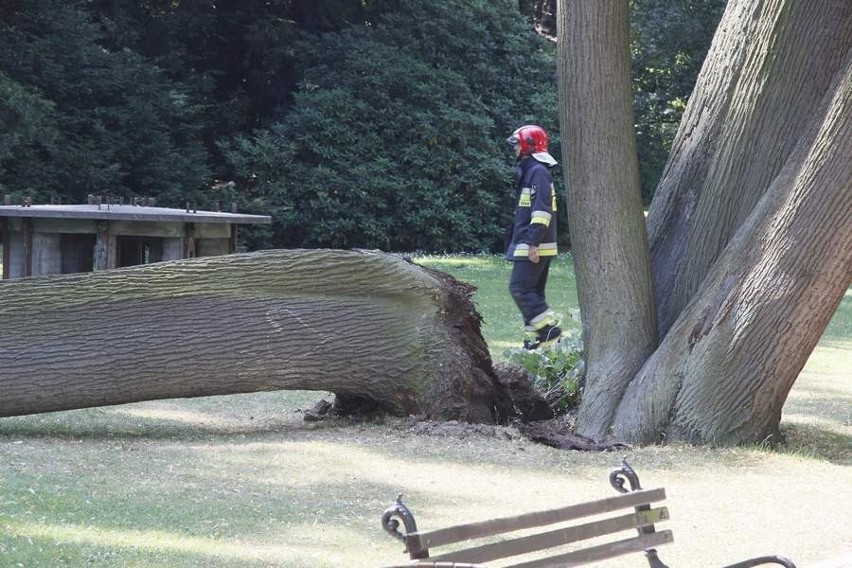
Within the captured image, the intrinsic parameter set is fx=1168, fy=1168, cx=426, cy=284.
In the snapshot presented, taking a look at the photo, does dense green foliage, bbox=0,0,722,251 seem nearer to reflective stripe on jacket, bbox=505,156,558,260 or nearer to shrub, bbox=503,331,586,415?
reflective stripe on jacket, bbox=505,156,558,260

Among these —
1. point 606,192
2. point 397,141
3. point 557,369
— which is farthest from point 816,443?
point 397,141

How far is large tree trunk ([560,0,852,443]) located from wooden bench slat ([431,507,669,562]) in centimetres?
348

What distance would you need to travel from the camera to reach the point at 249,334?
8180 mm

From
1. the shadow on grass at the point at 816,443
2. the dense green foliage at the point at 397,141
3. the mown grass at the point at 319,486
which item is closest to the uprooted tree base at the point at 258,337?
the mown grass at the point at 319,486

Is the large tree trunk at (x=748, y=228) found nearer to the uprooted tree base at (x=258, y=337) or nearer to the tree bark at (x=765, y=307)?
the tree bark at (x=765, y=307)

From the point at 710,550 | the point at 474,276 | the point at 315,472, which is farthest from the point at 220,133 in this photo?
the point at 710,550

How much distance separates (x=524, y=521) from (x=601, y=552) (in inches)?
21.2

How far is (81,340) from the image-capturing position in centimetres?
789

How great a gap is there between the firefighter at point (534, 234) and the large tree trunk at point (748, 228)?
2517mm

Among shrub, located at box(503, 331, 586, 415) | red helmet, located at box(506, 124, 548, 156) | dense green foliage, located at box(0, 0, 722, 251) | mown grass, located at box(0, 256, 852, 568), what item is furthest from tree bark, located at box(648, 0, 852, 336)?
dense green foliage, located at box(0, 0, 722, 251)

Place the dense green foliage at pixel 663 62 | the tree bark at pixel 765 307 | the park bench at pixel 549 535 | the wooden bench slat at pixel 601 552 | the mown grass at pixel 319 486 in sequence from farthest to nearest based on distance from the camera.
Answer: the dense green foliage at pixel 663 62, the tree bark at pixel 765 307, the mown grass at pixel 319 486, the wooden bench slat at pixel 601 552, the park bench at pixel 549 535

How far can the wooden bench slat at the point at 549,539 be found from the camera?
12.7ft

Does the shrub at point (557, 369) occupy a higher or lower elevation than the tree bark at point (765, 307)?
lower

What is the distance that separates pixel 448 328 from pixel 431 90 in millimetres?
18928
